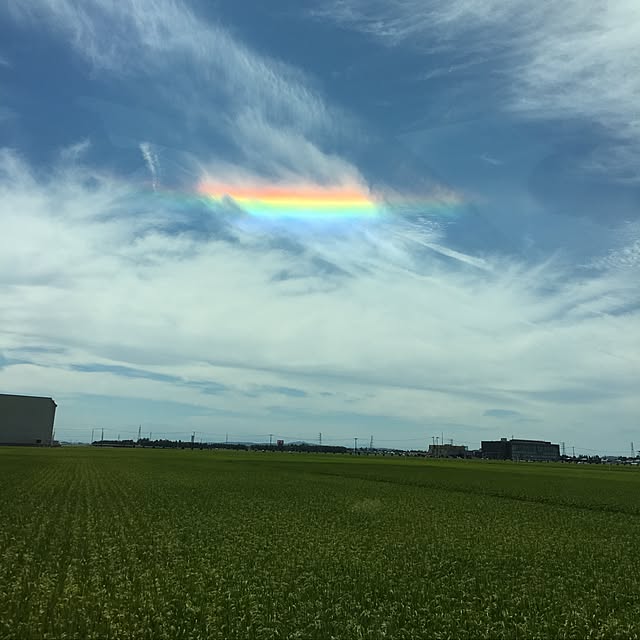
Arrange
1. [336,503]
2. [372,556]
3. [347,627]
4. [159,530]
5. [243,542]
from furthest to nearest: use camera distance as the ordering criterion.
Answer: [336,503] → [159,530] → [243,542] → [372,556] → [347,627]

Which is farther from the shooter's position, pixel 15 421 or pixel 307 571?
Answer: pixel 15 421

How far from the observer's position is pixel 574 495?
55.4 meters

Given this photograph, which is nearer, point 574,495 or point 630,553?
point 630,553

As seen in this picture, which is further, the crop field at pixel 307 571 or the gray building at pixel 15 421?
the gray building at pixel 15 421

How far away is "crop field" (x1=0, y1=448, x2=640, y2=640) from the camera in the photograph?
45.9 feet

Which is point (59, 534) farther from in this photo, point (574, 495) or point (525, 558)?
point (574, 495)

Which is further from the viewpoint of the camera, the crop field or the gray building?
the gray building

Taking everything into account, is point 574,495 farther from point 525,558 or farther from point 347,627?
point 347,627

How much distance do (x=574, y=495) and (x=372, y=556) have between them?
4105cm

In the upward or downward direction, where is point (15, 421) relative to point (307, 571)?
upward

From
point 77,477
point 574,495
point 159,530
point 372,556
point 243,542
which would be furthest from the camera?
point 77,477

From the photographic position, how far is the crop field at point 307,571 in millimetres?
14000

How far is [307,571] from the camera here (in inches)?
765

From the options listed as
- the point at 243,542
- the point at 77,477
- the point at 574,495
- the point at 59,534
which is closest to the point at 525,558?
the point at 243,542
